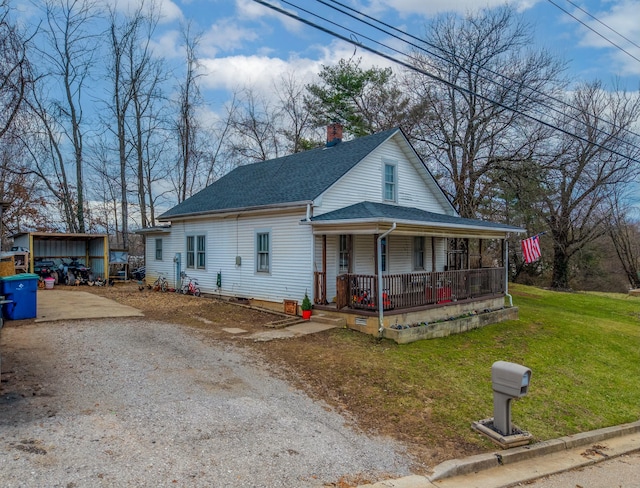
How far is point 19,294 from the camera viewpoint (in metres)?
10.5

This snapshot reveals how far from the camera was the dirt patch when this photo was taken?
17.4 ft

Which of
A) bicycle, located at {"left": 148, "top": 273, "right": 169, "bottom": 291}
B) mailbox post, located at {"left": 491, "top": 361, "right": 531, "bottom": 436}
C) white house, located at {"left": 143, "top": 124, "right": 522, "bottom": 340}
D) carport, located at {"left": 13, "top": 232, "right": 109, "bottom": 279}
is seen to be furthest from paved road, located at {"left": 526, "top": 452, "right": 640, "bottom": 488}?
carport, located at {"left": 13, "top": 232, "right": 109, "bottom": 279}

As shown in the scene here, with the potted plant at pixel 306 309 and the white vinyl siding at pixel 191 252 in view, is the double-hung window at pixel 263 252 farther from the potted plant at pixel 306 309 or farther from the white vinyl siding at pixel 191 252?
the white vinyl siding at pixel 191 252

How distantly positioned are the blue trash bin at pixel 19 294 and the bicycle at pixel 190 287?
6174 mm

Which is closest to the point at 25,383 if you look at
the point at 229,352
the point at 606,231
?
the point at 229,352

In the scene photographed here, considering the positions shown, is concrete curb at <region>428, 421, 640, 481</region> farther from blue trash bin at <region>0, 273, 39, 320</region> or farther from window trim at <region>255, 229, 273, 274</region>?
A: blue trash bin at <region>0, 273, 39, 320</region>

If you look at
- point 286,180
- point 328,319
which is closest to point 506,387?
point 328,319

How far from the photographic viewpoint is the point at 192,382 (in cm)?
645

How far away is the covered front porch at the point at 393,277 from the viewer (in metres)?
10.8

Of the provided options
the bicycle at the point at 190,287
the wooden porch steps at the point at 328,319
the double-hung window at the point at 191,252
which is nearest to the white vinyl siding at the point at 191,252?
the double-hung window at the point at 191,252

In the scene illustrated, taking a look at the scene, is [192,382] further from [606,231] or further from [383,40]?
[606,231]

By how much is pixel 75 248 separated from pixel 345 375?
1862 cm

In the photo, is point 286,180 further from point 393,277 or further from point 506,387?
point 506,387

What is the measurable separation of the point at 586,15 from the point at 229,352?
1062 cm
